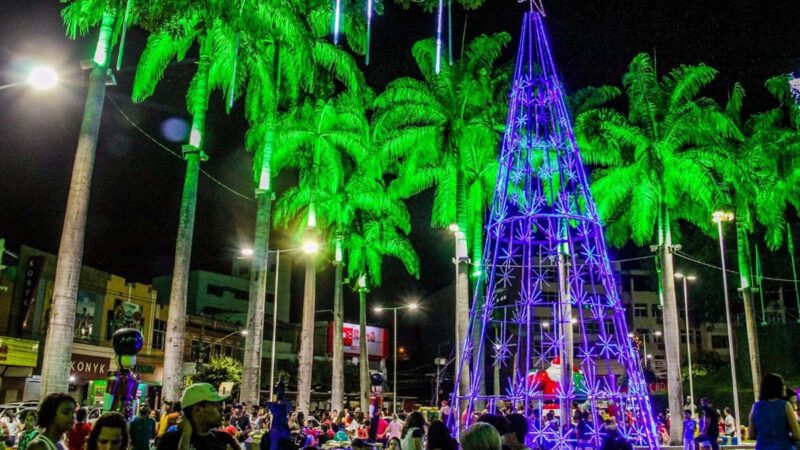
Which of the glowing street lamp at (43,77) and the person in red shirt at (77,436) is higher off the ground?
the glowing street lamp at (43,77)

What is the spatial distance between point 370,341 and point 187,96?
194 ft

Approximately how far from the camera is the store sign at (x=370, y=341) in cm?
7750

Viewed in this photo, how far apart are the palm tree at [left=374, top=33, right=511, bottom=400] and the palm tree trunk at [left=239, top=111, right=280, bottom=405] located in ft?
19.2

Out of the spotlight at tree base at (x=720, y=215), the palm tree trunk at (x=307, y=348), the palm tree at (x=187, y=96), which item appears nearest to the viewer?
the palm tree at (x=187, y=96)

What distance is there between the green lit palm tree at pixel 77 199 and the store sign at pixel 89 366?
1087 inches

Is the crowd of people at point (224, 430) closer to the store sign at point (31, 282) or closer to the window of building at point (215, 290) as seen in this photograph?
the store sign at point (31, 282)

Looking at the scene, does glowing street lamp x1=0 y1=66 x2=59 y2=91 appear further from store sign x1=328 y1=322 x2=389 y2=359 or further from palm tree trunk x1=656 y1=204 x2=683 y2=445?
store sign x1=328 y1=322 x2=389 y2=359

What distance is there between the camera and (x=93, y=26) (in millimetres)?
19750

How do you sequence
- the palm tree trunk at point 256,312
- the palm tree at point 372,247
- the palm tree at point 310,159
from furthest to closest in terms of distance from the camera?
1. the palm tree at point 372,247
2. the palm tree at point 310,159
3. the palm tree trunk at point 256,312

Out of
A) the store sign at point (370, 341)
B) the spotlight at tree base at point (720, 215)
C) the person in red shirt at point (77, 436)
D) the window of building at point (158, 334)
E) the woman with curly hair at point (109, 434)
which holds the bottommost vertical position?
the person in red shirt at point (77, 436)

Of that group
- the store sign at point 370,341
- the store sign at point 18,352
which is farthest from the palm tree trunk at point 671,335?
the store sign at point 370,341

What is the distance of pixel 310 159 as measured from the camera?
34.3 meters

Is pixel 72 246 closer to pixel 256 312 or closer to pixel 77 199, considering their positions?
pixel 77 199

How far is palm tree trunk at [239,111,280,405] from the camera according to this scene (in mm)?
25250
